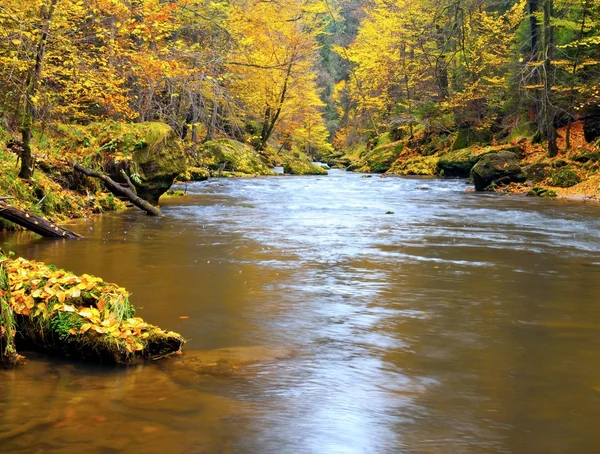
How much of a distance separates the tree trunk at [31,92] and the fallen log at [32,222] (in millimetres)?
1665

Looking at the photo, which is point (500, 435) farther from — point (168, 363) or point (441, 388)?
point (168, 363)

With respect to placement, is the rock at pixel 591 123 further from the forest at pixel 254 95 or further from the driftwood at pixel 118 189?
the driftwood at pixel 118 189

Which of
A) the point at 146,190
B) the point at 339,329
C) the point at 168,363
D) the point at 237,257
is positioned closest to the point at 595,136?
the point at 146,190

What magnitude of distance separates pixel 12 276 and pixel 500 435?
404 cm

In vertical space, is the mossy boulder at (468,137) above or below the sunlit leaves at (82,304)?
above

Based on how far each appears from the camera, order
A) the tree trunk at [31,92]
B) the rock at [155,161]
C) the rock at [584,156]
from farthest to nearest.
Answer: the rock at [584,156]
the rock at [155,161]
the tree trunk at [31,92]

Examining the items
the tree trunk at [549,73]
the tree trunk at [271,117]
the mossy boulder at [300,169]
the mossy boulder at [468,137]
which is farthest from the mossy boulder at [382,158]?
the tree trunk at [549,73]

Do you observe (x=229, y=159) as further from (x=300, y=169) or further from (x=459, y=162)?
(x=459, y=162)

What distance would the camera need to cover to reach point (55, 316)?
471cm

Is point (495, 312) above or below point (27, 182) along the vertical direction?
below

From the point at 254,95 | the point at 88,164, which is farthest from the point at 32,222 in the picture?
the point at 254,95

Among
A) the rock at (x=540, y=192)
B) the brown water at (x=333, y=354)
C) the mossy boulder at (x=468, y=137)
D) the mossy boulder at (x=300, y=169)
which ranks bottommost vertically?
the brown water at (x=333, y=354)

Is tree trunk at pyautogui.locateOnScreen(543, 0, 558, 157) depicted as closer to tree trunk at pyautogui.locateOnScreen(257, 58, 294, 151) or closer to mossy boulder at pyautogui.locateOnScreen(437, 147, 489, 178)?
mossy boulder at pyautogui.locateOnScreen(437, 147, 489, 178)

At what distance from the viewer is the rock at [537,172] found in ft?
72.0
